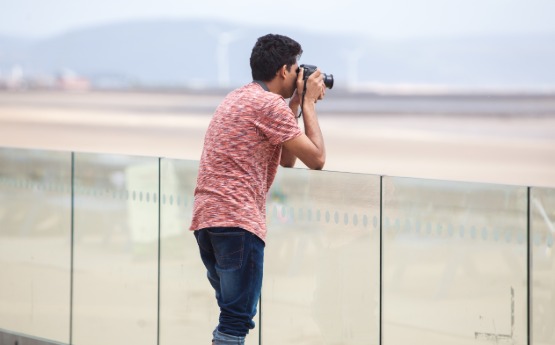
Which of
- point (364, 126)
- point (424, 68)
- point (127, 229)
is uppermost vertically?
point (424, 68)

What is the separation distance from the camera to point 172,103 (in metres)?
58.3

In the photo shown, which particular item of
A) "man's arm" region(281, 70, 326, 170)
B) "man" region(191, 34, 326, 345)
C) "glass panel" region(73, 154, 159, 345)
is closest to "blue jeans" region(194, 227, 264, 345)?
"man" region(191, 34, 326, 345)

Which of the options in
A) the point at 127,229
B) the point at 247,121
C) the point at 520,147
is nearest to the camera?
the point at 247,121

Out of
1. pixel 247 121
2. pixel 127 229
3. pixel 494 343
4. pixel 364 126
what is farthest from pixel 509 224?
pixel 364 126

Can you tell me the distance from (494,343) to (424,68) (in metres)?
68.6

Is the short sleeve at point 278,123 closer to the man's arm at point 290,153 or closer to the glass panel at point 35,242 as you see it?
the man's arm at point 290,153

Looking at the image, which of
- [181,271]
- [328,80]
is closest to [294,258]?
[181,271]

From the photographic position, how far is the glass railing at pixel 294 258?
12.2ft

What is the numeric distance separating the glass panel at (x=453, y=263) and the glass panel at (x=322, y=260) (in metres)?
0.07

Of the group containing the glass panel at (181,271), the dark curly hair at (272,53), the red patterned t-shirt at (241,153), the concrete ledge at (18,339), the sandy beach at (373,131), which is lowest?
the concrete ledge at (18,339)

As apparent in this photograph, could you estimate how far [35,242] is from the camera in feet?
18.1

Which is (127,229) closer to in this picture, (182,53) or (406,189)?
(406,189)

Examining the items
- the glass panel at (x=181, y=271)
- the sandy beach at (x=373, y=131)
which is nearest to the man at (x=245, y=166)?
the glass panel at (x=181, y=271)

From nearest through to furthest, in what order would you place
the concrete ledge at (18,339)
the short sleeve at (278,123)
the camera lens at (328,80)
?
the short sleeve at (278,123) → the camera lens at (328,80) → the concrete ledge at (18,339)
